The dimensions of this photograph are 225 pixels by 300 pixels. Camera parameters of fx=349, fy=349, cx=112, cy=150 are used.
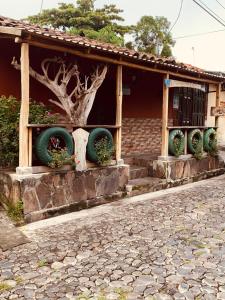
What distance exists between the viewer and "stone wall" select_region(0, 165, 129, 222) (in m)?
6.17

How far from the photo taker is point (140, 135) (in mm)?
11133

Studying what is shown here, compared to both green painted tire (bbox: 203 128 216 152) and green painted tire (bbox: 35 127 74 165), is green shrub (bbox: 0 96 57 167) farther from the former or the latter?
green painted tire (bbox: 203 128 216 152)

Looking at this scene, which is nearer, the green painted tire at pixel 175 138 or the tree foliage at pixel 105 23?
the green painted tire at pixel 175 138

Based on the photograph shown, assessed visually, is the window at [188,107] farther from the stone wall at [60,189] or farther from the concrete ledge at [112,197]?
the stone wall at [60,189]

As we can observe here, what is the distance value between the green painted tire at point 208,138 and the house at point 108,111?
10cm

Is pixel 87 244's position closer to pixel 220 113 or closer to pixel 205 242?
pixel 205 242

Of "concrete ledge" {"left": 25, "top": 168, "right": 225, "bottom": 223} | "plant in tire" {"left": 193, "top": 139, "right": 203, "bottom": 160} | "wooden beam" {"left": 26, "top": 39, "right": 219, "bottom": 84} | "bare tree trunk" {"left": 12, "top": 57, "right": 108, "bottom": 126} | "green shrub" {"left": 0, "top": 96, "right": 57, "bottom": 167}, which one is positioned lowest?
"concrete ledge" {"left": 25, "top": 168, "right": 225, "bottom": 223}

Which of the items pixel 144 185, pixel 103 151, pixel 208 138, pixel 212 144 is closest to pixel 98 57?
pixel 103 151

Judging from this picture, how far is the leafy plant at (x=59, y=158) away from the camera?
21.1 feet

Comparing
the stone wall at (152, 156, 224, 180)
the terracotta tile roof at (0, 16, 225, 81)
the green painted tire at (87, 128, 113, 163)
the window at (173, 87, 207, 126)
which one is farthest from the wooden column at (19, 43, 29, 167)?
the window at (173, 87, 207, 126)

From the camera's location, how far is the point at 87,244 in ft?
17.2

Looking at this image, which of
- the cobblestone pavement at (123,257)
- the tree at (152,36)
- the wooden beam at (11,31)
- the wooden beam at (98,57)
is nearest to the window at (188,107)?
the wooden beam at (98,57)

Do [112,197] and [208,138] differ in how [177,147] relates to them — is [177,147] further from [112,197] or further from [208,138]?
[112,197]

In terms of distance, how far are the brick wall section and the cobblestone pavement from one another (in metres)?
3.74
